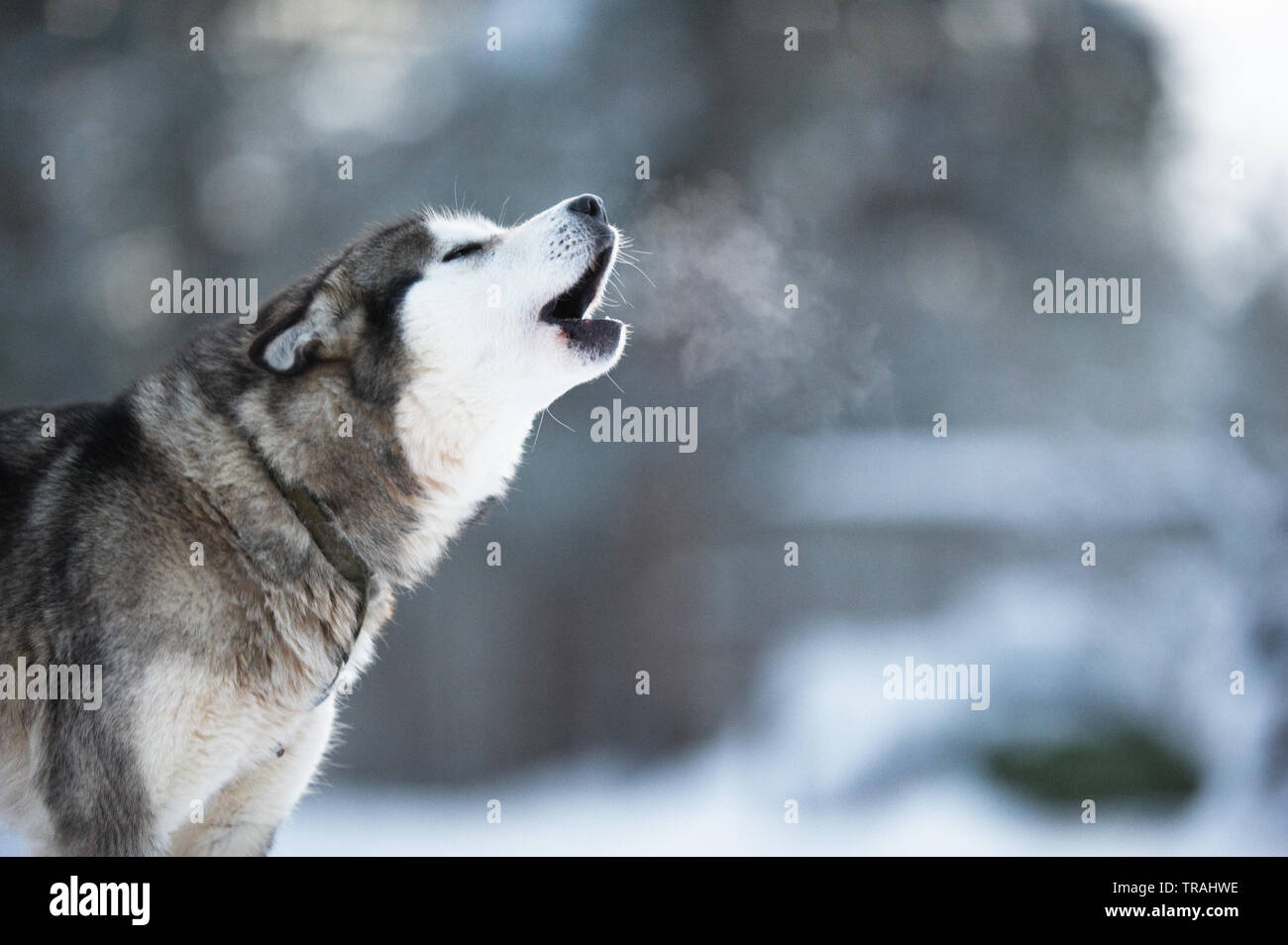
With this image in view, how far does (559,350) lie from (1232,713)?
6434mm

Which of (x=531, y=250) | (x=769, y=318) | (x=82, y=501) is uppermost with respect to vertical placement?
(x=769, y=318)

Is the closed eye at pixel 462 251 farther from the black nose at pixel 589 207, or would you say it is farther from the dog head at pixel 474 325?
the black nose at pixel 589 207

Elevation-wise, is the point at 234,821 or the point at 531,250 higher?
the point at 531,250

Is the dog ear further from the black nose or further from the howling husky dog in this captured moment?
the black nose

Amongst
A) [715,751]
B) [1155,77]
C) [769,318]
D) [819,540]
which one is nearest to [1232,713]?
[819,540]

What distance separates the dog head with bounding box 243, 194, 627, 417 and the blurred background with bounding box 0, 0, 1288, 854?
359 centimetres

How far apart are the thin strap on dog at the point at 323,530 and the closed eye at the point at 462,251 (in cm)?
70

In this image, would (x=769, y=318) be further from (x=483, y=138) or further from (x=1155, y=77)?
(x=1155, y=77)

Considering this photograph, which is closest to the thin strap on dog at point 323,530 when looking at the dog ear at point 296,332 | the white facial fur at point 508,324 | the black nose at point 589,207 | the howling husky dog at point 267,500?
the howling husky dog at point 267,500

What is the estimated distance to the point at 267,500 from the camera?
2730mm

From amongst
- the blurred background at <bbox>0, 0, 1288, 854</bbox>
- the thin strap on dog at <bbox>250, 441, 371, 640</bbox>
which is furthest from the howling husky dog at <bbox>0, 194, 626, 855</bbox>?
the blurred background at <bbox>0, 0, 1288, 854</bbox>

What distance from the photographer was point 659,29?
24.8 feet

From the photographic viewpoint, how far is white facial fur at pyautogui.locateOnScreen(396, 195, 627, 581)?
2775mm

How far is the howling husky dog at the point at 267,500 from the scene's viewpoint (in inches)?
98.7
